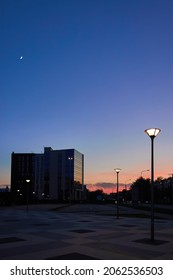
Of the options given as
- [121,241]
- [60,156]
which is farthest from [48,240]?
[60,156]

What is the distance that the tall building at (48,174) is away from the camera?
588ft

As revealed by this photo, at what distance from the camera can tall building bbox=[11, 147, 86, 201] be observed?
17912 centimetres

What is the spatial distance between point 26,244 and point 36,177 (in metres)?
183

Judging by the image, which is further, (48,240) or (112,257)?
(48,240)

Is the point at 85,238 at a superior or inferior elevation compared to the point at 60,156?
inferior

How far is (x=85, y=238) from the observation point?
16.7 meters

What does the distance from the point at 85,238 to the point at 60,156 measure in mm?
164057

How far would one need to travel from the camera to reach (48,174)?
7269 inches
